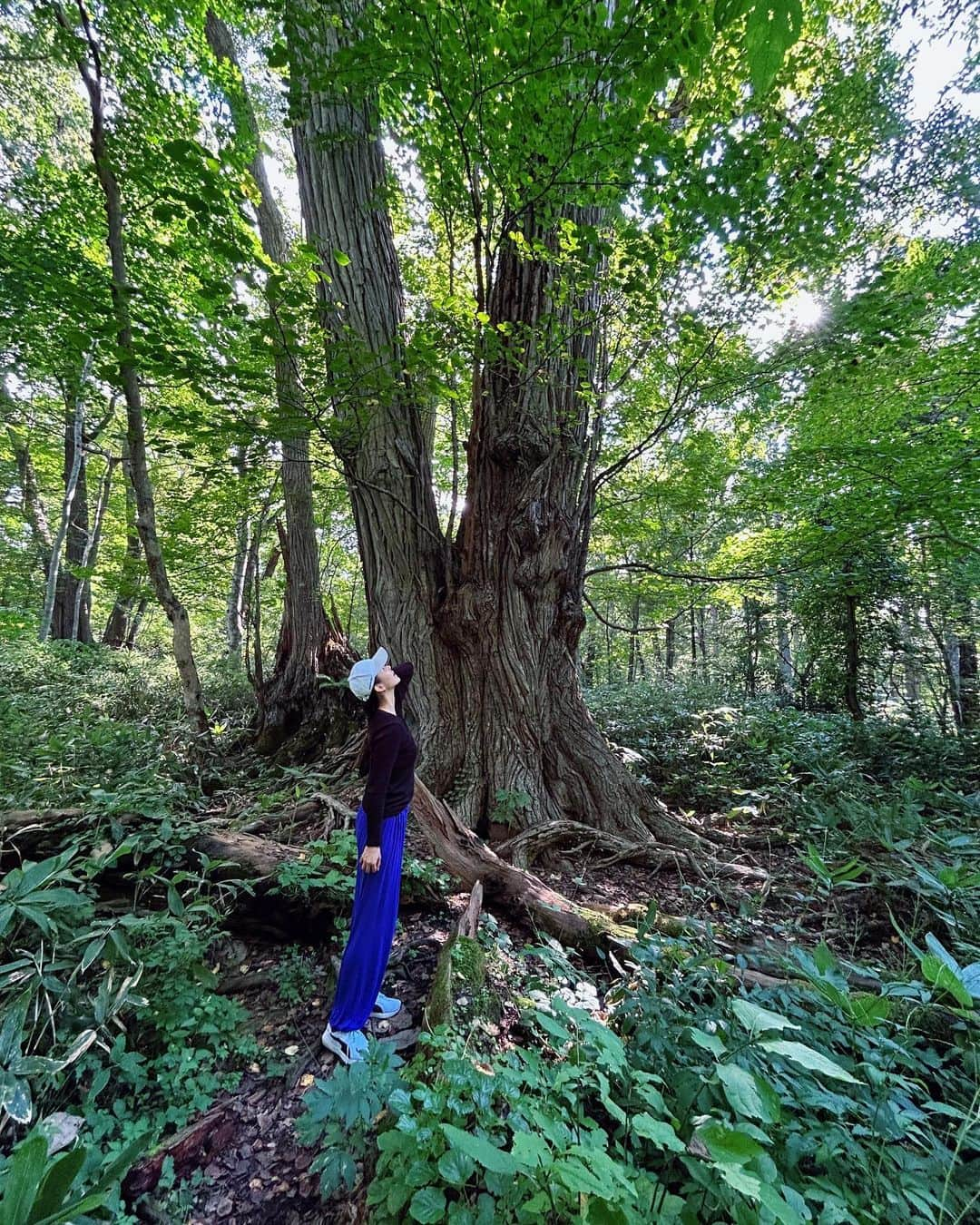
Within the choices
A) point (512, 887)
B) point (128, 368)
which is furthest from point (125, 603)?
point (512, 887)

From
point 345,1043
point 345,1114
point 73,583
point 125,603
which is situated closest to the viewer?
point 345,1114

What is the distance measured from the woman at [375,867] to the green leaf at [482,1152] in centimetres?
114

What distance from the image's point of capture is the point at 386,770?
2447 millimetres

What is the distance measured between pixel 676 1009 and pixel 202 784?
4.46 metres

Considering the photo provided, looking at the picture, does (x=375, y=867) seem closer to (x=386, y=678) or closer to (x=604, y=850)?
(x=386, y=678)

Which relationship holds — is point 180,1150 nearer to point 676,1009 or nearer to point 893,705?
point 676,1009

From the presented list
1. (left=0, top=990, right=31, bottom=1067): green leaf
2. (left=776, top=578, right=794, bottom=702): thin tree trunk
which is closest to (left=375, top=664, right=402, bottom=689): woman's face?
(left=0, top=990, right=31, bottom=1067): green leaf

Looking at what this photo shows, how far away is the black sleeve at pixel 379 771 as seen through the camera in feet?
7.70

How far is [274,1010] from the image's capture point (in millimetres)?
2406

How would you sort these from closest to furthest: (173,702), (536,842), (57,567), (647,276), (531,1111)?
1. (531,1111)
2. (647,276)
3. (536,842)
4. (173,702)
5. (57,567)

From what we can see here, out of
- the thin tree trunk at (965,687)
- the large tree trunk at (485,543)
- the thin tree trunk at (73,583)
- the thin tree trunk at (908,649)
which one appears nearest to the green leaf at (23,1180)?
the large tree trunk at (485,543)

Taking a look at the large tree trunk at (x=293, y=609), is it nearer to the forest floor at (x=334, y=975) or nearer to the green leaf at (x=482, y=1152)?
the forest floor at (x=334, y=975)

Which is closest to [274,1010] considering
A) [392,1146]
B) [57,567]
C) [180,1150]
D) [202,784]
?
[180,1150]

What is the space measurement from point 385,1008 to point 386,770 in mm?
1099
